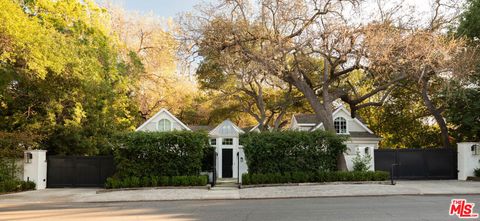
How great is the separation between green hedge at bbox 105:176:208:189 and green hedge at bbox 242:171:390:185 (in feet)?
7.90

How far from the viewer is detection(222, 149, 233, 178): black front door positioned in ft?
100

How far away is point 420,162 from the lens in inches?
1043

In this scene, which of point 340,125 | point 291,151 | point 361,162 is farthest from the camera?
point 340,125

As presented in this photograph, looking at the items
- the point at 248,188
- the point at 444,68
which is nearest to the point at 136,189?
the point at 248,188

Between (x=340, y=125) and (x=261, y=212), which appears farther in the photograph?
(x=340, y=125)

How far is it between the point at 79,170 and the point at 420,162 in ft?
64.4

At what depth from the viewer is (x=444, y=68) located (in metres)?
21.1

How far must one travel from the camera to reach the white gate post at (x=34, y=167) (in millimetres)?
23062

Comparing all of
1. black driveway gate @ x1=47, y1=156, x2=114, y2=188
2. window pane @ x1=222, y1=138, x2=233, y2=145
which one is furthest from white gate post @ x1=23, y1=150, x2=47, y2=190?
window pane @ x1=222, y1=138, x2=233, y2=145

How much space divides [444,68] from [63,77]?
18530mm

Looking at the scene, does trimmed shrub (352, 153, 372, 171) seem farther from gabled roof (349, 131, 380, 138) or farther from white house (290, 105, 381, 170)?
gabled roof (349, 131, 380, 138)

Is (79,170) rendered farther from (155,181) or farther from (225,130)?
(225,130)

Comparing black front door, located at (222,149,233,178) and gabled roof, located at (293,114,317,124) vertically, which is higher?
gabled roof, located at (293,114,317,124)

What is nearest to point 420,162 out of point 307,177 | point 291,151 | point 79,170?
point 307,177
